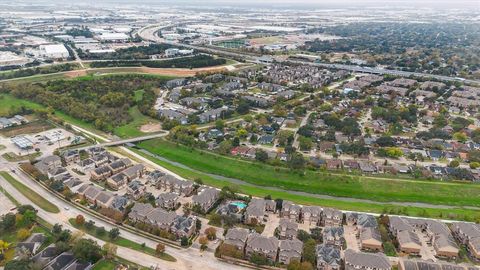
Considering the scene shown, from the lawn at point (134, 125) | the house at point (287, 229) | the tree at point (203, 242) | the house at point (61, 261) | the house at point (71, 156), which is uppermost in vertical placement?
the house at point (61, 261)

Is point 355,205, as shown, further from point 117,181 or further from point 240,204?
point 117,181

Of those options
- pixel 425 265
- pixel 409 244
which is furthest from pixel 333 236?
pixel 425 265

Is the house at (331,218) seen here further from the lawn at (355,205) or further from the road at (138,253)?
the road at (138,253)

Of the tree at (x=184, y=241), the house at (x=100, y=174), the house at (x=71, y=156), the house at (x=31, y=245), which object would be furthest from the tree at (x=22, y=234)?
the house at (x=71, y=156)

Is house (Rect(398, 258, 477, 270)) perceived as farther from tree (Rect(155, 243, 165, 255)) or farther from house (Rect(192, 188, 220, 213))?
tree (Rect(155, 243, 165, 255))

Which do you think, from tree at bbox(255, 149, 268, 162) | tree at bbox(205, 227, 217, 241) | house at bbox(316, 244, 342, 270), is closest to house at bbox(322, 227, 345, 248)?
house at bbox(316, 244, 342, 270)
